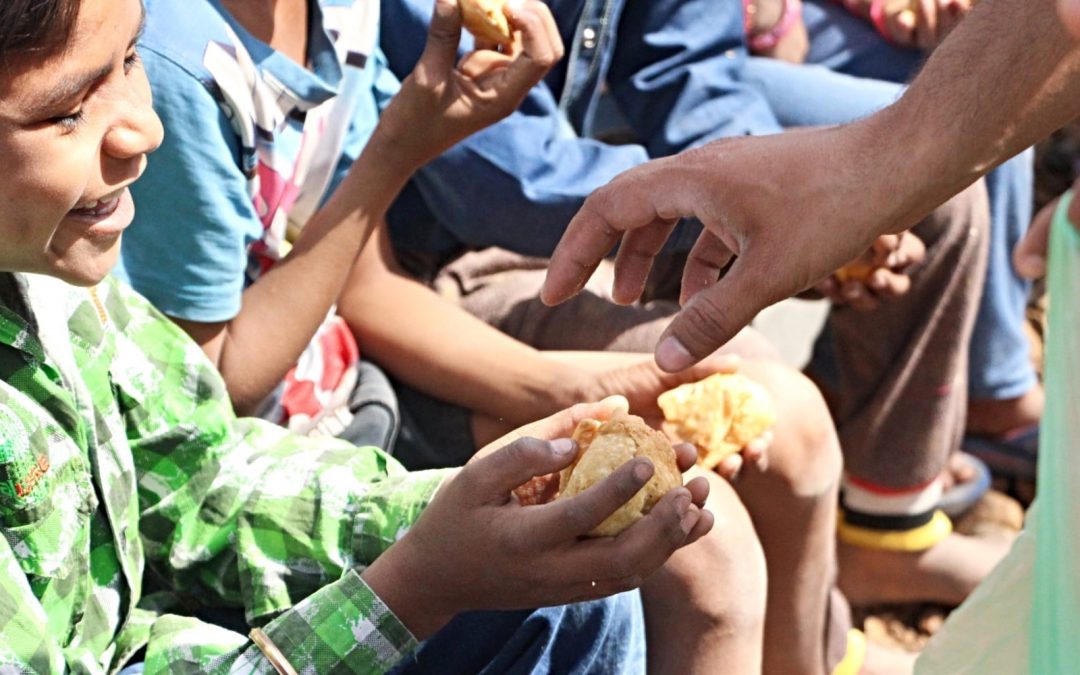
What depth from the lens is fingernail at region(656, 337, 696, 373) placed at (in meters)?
1.29

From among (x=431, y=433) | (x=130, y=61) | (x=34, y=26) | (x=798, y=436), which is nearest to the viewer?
(x=34, y=26)

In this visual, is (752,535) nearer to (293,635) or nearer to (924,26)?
(293,635)

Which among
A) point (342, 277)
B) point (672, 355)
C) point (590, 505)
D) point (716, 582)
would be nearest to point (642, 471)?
point (590, 505)

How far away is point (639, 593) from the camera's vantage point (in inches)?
61.6

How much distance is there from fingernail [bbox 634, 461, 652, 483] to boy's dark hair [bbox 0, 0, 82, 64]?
626 millimetres

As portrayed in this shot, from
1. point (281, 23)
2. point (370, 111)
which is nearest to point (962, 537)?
point (370, 111)

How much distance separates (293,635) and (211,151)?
0.63m

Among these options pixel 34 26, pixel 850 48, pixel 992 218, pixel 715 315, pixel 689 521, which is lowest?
pixel 992 218

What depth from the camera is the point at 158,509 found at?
1444 mm

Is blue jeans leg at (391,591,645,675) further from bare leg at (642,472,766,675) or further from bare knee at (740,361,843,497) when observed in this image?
bare knee at (740,361,843,497)

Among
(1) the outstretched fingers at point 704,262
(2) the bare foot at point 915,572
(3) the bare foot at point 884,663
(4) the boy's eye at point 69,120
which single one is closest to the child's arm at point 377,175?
(1) the outstretched fingers at point 704,262

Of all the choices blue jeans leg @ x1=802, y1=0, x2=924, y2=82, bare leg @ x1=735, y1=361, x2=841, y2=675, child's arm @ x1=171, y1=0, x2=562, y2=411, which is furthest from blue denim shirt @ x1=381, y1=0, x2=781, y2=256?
blue jeans leg @ x1=802, y1=0, x2=924, y2=82

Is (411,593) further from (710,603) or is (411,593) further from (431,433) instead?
(431,433)

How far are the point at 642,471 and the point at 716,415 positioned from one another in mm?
573
